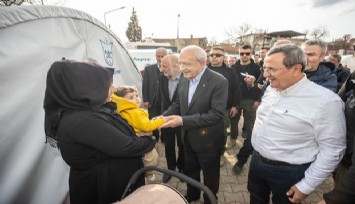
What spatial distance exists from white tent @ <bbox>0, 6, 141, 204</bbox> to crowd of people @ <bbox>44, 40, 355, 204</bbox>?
74 centimetres

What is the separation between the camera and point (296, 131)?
201 centimetres

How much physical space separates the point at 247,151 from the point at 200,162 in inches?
64.7

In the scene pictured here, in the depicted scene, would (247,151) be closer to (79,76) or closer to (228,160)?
(228,160)

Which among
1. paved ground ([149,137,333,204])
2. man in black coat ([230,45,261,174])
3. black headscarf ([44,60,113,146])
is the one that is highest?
black headscarf ([44,60,113,146])

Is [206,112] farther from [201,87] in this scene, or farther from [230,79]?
[230,79]

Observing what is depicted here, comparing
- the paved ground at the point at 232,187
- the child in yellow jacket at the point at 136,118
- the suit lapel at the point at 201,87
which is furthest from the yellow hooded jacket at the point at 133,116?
the paved ground at the point at 232,187

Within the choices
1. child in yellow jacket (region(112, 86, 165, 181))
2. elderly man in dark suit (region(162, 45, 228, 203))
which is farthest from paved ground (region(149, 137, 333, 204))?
child in yellow jacket (region(112, 86, 165, 181))

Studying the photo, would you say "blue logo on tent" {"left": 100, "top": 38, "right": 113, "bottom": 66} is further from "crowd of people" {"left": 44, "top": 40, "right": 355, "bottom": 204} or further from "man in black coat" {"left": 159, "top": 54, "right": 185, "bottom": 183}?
"crowd of people" {"left": 44, "top": 40, "right": 355, "bottom": 204}

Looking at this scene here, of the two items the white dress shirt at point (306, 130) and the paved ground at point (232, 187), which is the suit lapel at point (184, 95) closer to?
the white dress shirt at point (306, 130)

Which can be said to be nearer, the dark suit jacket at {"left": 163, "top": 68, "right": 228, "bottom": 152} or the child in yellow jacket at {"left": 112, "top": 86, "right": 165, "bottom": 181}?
the child in yellow jacket at {"left": 112, "top": 86, "right": 165, "bottom": 181}

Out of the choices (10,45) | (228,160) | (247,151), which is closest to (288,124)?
(247,151)

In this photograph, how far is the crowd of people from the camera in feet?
5.17

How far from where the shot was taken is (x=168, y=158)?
4.33 m

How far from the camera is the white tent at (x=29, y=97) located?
6.93ft
